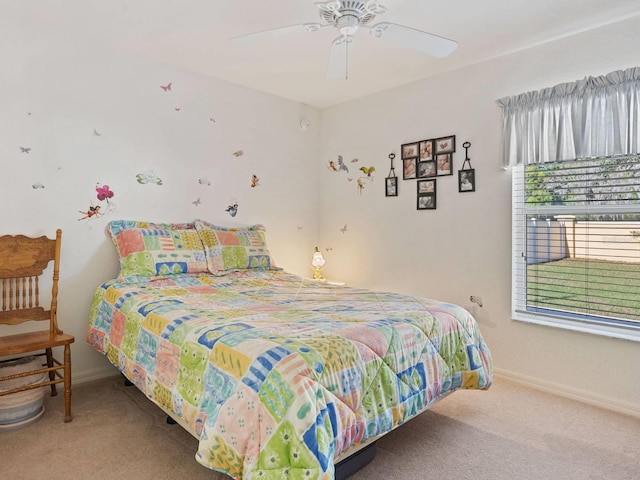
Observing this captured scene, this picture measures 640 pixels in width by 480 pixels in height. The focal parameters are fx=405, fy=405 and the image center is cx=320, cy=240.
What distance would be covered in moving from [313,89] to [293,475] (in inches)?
135

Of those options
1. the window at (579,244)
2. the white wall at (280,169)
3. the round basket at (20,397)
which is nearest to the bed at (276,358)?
the round basket at (20,397)

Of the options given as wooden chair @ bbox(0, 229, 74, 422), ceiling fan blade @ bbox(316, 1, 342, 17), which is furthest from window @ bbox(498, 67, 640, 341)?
wooden chair @ bbox(0, 229, 74, 422)

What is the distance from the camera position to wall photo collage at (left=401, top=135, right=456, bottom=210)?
343cm

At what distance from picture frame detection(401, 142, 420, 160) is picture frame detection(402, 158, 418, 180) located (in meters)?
0.04

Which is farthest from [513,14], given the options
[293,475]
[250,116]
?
[293,475]

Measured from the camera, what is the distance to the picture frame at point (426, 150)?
3.54 metres

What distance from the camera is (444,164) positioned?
3451mm

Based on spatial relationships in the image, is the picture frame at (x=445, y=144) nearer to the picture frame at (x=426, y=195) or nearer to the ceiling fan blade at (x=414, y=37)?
the picture frame at (x=426, y=195)

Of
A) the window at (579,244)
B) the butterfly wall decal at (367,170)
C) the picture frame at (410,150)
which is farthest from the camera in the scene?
the butterfly wall decal at (367,170)

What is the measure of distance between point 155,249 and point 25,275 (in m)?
0.79

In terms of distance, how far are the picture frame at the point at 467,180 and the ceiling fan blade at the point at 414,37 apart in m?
1.27

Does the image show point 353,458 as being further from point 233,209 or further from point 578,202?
point 233,209

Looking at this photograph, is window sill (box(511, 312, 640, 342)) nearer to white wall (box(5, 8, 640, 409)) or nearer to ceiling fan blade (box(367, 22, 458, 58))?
white wall (box(5, 8, 640, 409))

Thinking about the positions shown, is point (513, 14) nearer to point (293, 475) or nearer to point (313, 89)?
point (313, 89)
